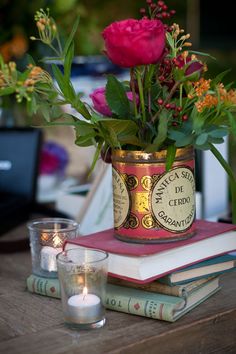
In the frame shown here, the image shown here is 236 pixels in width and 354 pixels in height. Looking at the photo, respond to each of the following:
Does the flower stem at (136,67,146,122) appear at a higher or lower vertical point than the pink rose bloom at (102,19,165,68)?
lower

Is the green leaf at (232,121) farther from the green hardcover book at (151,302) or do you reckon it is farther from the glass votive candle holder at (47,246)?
the glass votive candle holder at (47,246)

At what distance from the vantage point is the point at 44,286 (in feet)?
3.76

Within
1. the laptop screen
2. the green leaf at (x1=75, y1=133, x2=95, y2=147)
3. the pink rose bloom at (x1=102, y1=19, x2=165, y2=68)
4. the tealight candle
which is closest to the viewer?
the pink rose bloom at (x1=102, y1=19, x2=165, y2=68)

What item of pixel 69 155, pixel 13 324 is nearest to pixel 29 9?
pixel 69 155

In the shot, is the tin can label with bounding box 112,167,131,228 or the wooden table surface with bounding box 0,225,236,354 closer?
the wooden table surface with bounding box 0,225,236,354

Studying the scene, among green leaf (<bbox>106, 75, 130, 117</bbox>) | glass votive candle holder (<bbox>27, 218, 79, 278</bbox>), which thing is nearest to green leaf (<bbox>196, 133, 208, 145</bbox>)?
green leaf (<bbox>106, 75, 130, 117</bbox>)

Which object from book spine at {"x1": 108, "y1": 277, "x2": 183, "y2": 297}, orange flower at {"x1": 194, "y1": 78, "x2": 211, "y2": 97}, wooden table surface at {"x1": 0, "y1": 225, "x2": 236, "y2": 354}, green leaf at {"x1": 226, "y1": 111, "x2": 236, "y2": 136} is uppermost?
orange flower at {"x1": 194, "y1": 78, "x2": 211, "y2": 97}

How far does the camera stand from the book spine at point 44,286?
44.4 inches

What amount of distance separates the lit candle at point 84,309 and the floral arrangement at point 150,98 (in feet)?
0.74

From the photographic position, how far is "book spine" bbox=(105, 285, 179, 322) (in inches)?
39.5

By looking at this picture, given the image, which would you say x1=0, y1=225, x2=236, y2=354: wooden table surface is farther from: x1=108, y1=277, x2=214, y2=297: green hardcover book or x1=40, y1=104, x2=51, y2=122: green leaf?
x1=40, y1=104, x2=51, y2=122: green leaf

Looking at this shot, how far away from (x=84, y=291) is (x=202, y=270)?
200 mm

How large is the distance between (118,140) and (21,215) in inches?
29.9

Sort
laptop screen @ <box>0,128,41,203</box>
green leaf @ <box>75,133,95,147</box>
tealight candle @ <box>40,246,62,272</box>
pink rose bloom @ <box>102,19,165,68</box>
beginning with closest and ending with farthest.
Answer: pink rose bloom @ <box>102,19,165,68</box>, green leaf @ <box>75,133,95,147</box>, tealight candle @ <box>40,246,62,272</box>, laptop screen @ <box>0,128,41,203</box>
